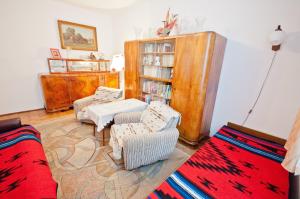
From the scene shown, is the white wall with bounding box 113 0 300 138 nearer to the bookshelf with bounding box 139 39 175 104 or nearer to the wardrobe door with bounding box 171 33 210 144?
the wardrobe door with bounding box 171 33 210 144

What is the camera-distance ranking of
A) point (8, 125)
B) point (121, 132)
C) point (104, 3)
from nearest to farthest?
point (8, 125)
point (121, 132)
point (104, 3)

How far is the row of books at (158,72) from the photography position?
2506 millimetres

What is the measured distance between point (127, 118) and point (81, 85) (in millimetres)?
2084

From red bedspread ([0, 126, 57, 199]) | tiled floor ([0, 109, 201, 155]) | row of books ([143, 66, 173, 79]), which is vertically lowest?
tiled floor ([0, 109, 201, 155])

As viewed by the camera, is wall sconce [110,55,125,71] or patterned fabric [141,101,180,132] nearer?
patterned fabric [141,101,180,132]

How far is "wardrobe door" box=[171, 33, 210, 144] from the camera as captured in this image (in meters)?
1.88

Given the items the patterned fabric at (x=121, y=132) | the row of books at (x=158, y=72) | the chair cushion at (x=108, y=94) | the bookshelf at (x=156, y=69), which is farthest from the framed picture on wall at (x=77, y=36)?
the patterned fabric at (x=121, y=132)

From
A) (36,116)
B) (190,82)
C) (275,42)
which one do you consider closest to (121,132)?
(190,82)

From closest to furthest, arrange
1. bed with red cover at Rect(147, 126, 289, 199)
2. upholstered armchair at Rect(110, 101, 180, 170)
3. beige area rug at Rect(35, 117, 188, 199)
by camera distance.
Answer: bed with red cover at Rect(147, 126, 289, 199) → beige area rug at Rect(35, 117, 188, 199) → upholstered armchair at Rect(110, 101, 180, 170)

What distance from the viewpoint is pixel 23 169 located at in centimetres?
103

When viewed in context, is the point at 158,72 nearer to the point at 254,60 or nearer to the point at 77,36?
the point at 254,60

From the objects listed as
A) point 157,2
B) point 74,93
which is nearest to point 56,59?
point 74,93

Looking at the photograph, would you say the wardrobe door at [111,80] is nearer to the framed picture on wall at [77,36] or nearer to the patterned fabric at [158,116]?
the framed picture on wall at [77,36]

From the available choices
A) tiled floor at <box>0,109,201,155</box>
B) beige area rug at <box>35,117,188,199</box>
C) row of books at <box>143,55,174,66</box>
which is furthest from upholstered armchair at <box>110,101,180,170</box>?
tiled floor at <box>0,109,201,155</box>
